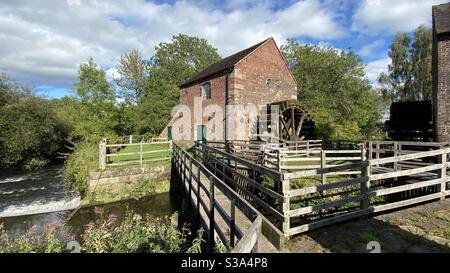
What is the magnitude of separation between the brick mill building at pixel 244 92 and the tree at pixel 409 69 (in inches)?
620

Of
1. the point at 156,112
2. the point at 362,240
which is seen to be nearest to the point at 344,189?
the point at 362,240

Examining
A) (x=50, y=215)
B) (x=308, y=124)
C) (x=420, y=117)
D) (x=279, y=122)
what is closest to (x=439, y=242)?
(x=50, y=215)

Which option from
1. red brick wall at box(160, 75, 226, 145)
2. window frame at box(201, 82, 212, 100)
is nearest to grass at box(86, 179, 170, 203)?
red brick wall at box(160, 75, 226, 145)

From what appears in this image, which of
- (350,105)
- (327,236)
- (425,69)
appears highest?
(425,69)

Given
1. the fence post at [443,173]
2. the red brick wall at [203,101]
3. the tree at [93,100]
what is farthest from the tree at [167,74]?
the fence post at [443,173]

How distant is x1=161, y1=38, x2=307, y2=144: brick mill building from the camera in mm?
17812

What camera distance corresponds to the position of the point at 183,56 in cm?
4366

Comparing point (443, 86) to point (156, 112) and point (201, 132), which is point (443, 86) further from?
point (156, 112)

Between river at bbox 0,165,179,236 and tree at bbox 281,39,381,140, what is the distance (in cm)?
1518

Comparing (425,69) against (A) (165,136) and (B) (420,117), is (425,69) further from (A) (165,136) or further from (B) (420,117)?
(A) (165,136)

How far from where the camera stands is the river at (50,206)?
862cm

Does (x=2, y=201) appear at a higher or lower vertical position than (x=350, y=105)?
lower
